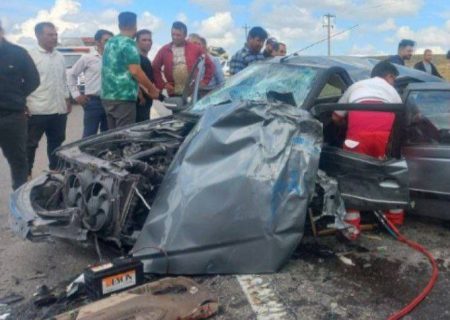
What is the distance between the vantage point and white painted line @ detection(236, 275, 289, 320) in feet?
9.60

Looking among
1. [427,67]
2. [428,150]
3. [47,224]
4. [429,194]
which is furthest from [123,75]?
[427,67]

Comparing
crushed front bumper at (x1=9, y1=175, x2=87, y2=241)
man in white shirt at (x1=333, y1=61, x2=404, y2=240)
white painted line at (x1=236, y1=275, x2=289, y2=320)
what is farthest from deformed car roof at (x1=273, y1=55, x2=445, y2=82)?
crushed front bumper at (x1=9, y1=175, x2=87, y2=241)

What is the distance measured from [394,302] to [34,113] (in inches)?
163

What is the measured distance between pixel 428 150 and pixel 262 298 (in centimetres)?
186

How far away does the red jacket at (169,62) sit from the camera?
20.5 feet

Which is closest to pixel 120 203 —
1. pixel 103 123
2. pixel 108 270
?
pixel 108 270

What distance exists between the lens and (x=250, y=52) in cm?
686

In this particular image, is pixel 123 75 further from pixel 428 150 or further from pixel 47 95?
pixel 428 150

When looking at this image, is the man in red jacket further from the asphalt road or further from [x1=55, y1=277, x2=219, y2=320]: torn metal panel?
[x1=55, y1=277, x2=219, y2=320]: torn metal panel

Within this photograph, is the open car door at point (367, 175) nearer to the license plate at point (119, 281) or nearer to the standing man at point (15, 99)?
the license plate at point (119, 281)

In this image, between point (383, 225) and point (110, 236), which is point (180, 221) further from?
point (383, 225)

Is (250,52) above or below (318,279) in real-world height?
above

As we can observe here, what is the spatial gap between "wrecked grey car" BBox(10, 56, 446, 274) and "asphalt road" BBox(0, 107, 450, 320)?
8.3 inches

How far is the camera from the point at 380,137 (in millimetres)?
3986
